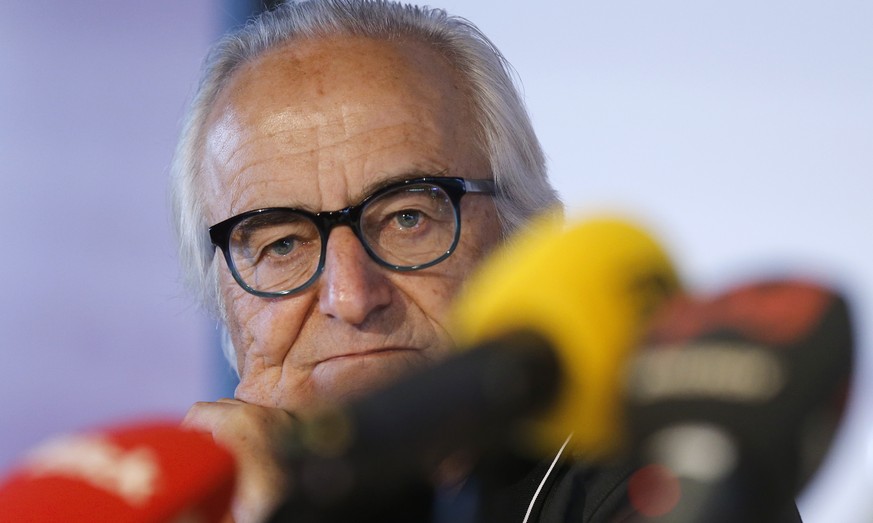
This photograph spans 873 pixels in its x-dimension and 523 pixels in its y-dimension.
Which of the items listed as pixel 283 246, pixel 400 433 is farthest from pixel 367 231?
pixel 400 433

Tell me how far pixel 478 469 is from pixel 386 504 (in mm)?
56

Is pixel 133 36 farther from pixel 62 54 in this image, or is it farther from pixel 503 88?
pixel 503 88

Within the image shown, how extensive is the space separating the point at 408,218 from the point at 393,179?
0.07m

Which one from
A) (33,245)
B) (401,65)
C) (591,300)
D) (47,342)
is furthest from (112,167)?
(591,300)

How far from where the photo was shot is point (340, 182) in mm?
1626

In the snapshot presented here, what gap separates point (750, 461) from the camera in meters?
0.45

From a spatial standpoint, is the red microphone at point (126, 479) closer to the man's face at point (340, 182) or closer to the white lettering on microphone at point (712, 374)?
the white lettering on microphone at point (712, 374)

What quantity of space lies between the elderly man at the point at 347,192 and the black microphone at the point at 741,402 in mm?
974

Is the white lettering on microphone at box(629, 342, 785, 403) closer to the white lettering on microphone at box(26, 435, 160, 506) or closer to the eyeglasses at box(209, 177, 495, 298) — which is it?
the white lettering on microphone at box(26, 435, 160, 506)

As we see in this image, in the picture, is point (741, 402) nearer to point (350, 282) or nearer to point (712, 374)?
point (712, 374)

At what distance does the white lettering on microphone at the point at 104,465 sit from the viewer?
567 millimetres

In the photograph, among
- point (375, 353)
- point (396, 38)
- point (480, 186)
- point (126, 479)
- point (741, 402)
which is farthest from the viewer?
point (396, 38)

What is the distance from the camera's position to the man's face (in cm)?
154

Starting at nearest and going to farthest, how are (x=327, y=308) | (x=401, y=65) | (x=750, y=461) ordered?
(x=750, y=461) < (x=327, y=308) < (x=401, y=65)
